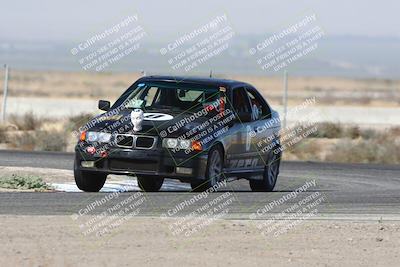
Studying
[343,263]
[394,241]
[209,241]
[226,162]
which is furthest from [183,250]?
[226,162]

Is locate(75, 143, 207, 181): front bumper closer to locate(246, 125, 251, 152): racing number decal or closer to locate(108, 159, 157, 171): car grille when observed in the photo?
locate(108, 159, 157, 171): car grille

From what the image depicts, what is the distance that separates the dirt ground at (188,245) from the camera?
9.65 metres

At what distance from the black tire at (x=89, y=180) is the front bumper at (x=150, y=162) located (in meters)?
0.37

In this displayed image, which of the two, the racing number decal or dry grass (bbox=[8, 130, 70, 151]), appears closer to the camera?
the racing number decal

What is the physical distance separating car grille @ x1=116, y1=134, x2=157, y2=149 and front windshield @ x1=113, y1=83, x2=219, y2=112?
1054 millimetres

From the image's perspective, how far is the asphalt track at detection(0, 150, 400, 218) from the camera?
513 inches

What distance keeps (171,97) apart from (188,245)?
19.1 feet

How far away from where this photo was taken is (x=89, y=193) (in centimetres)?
1460

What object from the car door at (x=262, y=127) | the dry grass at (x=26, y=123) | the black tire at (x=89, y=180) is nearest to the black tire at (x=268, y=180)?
the car door at (x=262, y=127)

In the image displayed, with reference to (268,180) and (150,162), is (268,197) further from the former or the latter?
(268,180)

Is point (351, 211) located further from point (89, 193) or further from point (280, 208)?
point (89, 193)

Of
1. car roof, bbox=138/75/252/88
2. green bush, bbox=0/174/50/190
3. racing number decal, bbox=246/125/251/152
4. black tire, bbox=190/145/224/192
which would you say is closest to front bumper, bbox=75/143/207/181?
black tire, bbox=190/145/224/192

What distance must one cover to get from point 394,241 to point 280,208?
9.36 feet


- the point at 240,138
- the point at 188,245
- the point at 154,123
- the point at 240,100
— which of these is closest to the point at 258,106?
the point at 240,100
